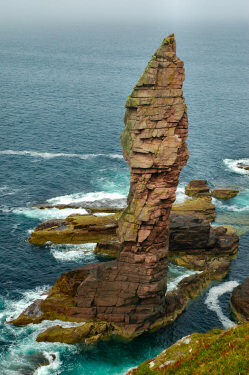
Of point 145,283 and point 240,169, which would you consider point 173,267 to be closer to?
point 145,283

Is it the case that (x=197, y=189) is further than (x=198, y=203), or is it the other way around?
(x=197, y=189)

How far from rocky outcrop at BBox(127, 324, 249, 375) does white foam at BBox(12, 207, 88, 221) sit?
58252mm

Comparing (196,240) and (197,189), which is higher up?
(197,189)

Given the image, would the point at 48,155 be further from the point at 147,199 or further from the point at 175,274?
the point at 147,199

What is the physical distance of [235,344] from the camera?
53312mm

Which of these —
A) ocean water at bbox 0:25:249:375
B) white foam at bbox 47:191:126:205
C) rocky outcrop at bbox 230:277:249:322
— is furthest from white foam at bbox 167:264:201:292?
white foam at bbox 47:191:126:205

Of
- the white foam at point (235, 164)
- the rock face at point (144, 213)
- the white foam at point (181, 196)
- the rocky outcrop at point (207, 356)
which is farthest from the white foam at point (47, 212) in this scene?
the rocky outcrop at point (207, 356)

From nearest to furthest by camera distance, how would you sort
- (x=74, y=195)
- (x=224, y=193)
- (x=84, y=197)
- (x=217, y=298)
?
(x=217, y=298), (x=84, y=197), (x=74, y=195), (x=224, y=193)

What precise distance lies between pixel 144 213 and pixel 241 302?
68.3ft

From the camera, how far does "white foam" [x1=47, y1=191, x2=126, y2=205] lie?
121m

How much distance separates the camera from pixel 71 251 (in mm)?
102312

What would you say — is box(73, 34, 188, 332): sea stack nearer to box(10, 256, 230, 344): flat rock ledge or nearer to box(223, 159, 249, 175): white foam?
box(10, 256, 230, 344): flat rock ledge

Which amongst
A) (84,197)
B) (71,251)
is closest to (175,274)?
(71,251)

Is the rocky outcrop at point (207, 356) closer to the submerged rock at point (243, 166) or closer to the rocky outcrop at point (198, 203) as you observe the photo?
the rocky outcrop at point (198, 203)
